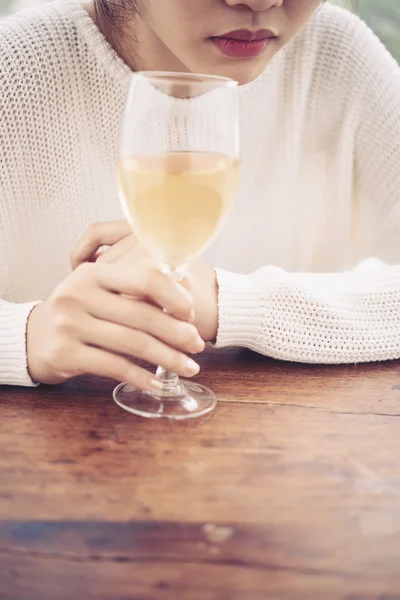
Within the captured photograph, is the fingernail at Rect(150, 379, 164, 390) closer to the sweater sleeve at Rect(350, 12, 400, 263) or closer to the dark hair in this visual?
the dark hair

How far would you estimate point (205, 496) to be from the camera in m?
0.57

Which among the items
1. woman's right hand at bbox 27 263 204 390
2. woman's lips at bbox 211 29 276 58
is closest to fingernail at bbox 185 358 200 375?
woman's right hand at bbox 27 263 204 390

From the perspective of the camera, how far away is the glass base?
2.36 feet

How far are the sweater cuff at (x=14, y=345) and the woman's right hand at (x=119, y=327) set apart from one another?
21 millimetres

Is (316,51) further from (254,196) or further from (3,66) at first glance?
(3,66)

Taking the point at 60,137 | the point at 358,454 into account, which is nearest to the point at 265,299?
the point at 358,454

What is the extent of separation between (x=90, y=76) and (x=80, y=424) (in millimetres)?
855

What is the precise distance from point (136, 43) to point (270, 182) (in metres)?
0.50

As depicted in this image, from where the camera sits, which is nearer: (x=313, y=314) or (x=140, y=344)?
(x=140, y=344)

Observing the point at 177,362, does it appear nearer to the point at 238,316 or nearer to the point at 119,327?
the point at 119,327

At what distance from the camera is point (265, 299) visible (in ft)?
3.08

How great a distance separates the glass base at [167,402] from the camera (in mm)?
720

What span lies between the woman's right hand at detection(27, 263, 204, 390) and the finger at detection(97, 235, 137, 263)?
0.44 feet

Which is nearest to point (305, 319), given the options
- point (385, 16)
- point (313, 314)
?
point (313, 314)
